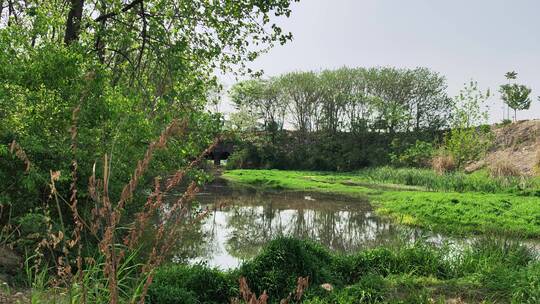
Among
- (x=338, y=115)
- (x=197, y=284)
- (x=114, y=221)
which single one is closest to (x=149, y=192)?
(x=197, y=284)

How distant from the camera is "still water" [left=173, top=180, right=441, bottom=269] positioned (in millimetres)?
12652

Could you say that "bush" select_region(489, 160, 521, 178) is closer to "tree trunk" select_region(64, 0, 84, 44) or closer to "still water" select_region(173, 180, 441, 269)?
"still water" select_region(173, 180, 441, 269)

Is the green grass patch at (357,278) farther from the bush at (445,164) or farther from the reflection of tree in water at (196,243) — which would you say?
the bush at (445,164)

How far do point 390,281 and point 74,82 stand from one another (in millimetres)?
6697

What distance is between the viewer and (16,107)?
314 inches

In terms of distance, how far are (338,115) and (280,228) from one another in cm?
3872

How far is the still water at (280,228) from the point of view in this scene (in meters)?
12.7

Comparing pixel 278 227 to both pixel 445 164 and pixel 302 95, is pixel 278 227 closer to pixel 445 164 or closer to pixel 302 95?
pixel 445 164

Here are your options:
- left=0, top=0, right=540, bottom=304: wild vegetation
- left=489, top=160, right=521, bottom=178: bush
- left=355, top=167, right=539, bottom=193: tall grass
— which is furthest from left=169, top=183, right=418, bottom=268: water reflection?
left=489, top=160, right=521, bottom=178: bush

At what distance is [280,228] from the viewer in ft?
54.3

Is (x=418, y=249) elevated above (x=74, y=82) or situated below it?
below

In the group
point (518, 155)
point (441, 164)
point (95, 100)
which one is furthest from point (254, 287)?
point (518, 155)

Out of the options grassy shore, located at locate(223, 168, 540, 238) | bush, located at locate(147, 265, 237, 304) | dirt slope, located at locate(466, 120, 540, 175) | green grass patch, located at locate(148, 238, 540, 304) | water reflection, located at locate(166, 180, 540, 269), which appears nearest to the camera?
bush, located at locate(147, 265, 237, 304)

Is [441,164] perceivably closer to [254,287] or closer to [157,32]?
[157,32]
